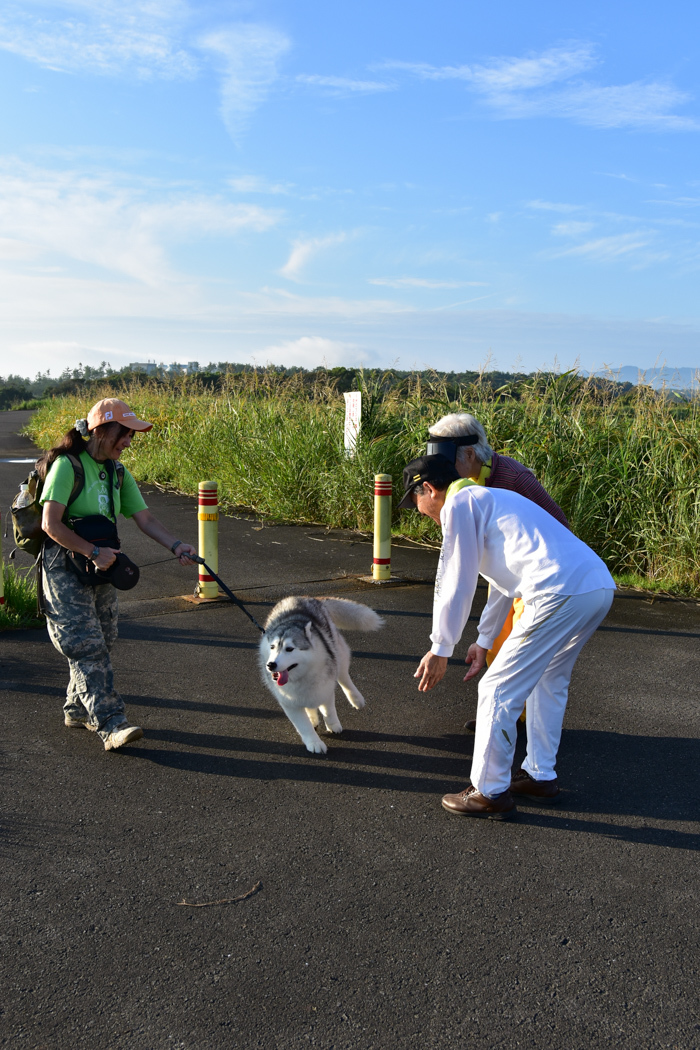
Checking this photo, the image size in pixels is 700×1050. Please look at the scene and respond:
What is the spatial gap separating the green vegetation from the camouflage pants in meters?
2.43

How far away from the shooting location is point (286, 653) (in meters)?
4.48

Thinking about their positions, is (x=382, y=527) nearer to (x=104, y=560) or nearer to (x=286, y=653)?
(x=286, y=653)

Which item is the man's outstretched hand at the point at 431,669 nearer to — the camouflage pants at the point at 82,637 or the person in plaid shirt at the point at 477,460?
the person in plaid shirt at the point at 477,460

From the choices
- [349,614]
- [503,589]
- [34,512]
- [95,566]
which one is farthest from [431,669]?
[34,512]

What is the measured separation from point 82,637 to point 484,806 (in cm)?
248

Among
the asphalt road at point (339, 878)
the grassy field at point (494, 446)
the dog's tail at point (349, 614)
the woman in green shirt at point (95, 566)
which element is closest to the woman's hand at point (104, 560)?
the woman in green shirt at point (95, 566)

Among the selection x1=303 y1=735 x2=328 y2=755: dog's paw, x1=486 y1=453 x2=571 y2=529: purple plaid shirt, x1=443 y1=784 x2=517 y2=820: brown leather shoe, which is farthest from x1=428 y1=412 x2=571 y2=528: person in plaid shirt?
x1=303 y1=735 x2=328 y2=755: dog's paw

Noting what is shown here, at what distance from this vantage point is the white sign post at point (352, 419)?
11.9 metres

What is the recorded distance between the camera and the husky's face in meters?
4.45

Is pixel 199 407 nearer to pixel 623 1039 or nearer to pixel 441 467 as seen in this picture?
pixel 441 467

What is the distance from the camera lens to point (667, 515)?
9.12 m

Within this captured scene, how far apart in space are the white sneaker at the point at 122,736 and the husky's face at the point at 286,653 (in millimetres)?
887

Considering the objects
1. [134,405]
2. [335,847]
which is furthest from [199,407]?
[335,847]

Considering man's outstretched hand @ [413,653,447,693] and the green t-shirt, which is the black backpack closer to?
the green t-shirt
